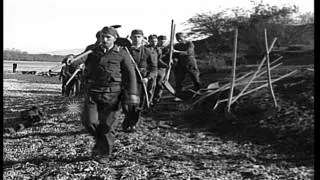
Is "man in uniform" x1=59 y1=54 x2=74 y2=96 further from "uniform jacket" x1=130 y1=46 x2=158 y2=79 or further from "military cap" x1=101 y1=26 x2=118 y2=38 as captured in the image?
"uniform jacket" x1=130 y1=46 x2=158 y2=79

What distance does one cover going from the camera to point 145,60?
9.11 m

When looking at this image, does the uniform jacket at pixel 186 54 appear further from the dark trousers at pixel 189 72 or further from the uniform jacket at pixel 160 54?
the uniform jacket at pixel 160 54

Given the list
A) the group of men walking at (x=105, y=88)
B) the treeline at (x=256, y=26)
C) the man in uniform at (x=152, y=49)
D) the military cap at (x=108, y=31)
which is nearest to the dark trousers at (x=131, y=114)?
the man in uniform at (x=152, y=49)

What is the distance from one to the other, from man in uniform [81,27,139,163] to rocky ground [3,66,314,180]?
0.32 metres

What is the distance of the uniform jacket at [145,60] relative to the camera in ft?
29.1

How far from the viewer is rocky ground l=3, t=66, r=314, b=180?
5.57m

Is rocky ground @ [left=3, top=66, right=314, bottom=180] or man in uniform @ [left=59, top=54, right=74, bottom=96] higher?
man in uniform @ [left=59, top=54, right=74, bottom=96]

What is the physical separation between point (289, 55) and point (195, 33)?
3221 millimetres

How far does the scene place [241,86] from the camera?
12109 mm

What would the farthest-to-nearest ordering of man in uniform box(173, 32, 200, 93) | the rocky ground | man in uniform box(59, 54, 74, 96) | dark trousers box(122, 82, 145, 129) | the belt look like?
man in uniform box(173, 32, 200, 93), dark trousers box(122, 82, 145, 129), man in uniform box(59, 54, 74, 96), the belt, the rocky ground

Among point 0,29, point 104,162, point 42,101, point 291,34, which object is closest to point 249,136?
point 104,162

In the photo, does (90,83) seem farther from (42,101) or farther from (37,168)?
(42,101)

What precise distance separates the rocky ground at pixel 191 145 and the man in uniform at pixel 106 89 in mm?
324

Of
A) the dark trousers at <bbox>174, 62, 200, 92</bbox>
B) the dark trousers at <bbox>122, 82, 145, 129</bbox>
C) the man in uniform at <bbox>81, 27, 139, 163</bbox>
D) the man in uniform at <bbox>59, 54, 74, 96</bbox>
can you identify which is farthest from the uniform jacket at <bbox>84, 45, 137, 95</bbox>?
the dark trousers at <bbox>174, 62, 200, 92</bbox>
